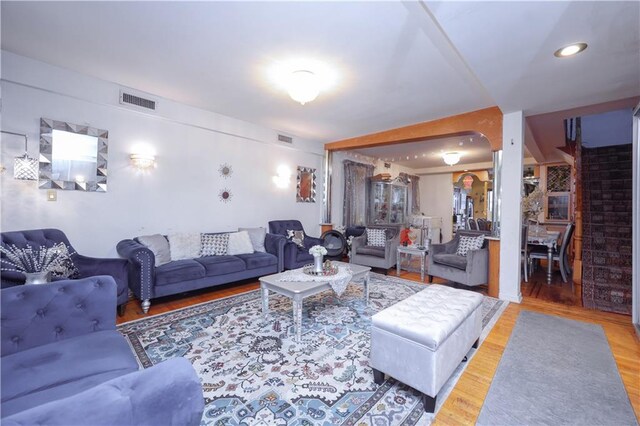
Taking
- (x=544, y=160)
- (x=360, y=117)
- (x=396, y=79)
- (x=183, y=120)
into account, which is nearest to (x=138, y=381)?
(x=396, y=79)

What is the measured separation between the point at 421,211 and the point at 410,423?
8609 millimetres

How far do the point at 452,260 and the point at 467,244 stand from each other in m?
0.44

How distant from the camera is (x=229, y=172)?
476 cm

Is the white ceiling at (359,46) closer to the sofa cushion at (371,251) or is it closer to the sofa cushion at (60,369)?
the sofa cushion at (60,369)

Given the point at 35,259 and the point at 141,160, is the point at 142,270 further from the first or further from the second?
the point at 141,160

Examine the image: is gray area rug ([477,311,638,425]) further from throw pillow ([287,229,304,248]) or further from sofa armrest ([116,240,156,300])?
throw pillow ([287,229,304,248])

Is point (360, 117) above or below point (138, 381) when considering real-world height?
above

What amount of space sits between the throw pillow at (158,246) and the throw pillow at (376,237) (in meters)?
3.43

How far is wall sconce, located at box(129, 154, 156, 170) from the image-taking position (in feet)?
12.0

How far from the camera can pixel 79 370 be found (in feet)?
4.36

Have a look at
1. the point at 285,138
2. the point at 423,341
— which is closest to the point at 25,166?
the point at 285,138

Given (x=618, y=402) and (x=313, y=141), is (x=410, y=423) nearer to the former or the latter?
(x=618, y=402)

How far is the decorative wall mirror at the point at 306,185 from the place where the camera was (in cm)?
593

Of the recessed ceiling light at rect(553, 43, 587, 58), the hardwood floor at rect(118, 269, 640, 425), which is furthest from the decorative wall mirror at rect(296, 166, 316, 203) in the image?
the recessed ceiling light at rect(553, 43, 587, 58)
